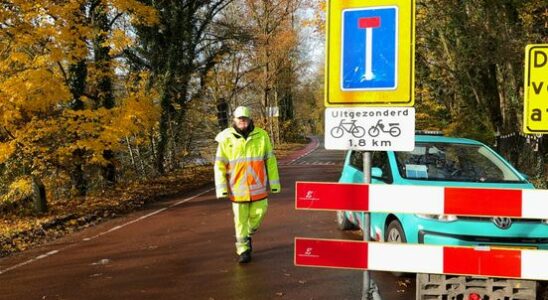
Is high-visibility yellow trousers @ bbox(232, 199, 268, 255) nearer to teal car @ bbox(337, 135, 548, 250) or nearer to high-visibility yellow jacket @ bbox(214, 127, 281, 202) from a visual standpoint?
high-visibility yellow jacket @ bbox(214, 127, 281, 202)

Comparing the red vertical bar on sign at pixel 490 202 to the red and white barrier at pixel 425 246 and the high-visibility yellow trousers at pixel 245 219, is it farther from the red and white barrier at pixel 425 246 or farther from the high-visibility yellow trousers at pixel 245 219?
the high-visibility yellow trousers at pixel 245 219

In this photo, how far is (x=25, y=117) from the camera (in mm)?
11641

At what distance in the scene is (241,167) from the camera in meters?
7.33

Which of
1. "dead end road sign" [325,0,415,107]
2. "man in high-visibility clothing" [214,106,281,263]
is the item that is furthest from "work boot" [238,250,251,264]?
"dead end road sign" [325,0,415,107]

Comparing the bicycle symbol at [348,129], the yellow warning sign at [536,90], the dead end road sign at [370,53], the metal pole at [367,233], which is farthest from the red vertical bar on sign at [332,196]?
the yellow warning sign at [536,90]

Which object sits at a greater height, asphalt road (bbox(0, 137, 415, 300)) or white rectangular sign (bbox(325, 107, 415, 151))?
white rectangular sign (bbox(325, 107, 415, 151))

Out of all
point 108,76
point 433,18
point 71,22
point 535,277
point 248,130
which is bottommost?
point 535,277

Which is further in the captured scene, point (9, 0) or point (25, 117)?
point (25, 117)

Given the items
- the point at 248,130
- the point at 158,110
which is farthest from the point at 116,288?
the point at 158,110

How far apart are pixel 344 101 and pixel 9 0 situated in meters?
8.71

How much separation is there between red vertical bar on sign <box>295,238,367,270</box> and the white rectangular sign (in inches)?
29.1

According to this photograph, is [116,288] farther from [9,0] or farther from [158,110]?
[158,110]

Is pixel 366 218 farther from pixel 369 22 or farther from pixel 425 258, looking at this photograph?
pixel 369 22

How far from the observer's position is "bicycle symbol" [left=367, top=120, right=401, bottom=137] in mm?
4211
